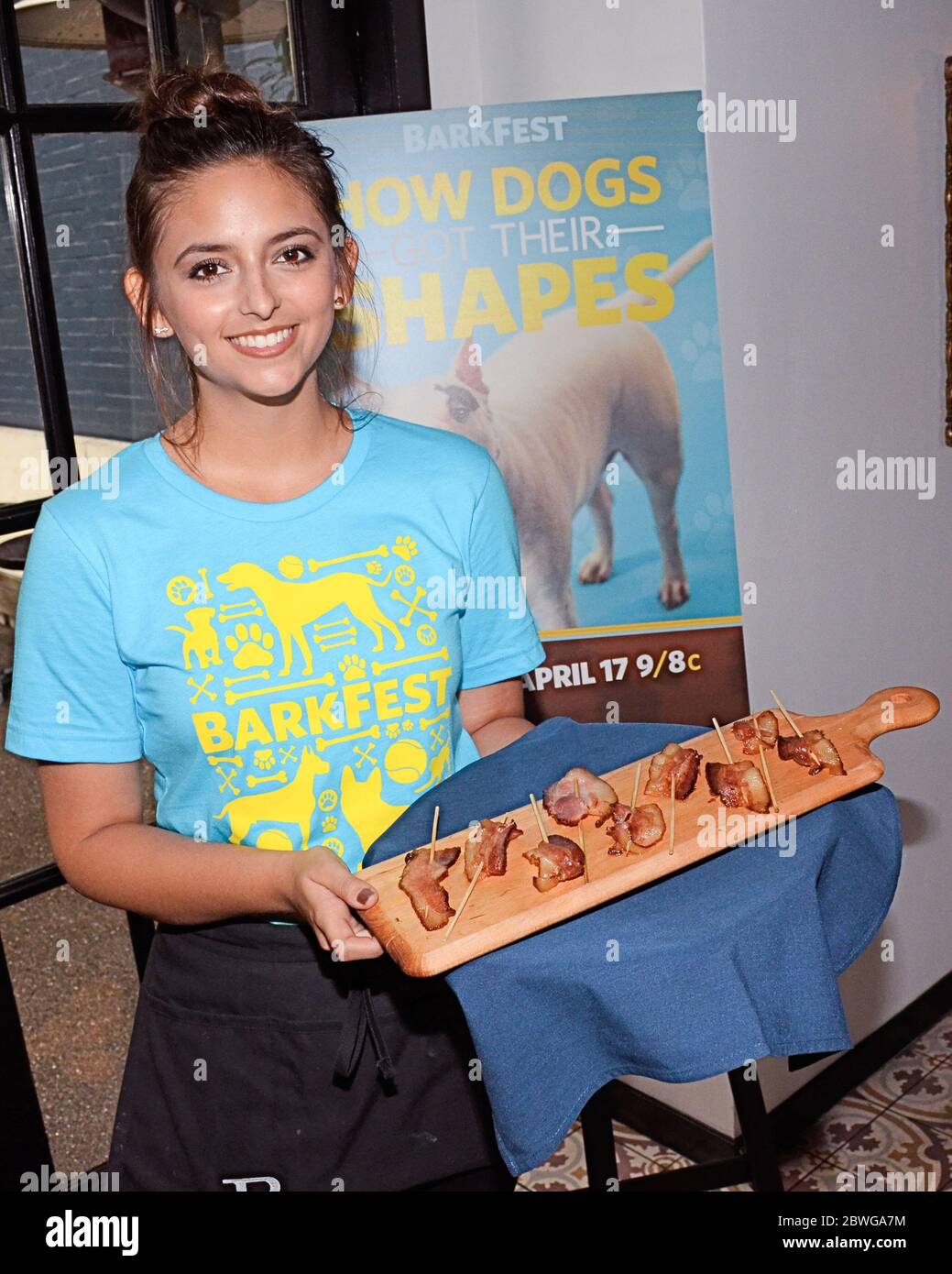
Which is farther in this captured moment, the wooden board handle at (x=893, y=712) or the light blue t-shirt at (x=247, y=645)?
the wooden board handle at (x=893, y=712)

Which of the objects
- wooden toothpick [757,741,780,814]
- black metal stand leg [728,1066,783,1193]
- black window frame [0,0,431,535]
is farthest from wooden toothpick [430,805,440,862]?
black window frame [0,0,431,535]

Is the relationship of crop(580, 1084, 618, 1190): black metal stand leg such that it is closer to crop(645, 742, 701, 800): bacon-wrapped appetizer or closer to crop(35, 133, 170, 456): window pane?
crop(645, 742, 701, 800): bacon-wrapped appetizer

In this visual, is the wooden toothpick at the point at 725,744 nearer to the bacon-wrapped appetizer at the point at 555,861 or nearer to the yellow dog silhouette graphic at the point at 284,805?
the bacon-wrapped appetizer at the point at 555,861

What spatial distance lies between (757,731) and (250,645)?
609mm

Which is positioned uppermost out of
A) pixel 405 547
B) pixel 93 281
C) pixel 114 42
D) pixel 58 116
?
pixel 114 42

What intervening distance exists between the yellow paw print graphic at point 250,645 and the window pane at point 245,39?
3.82 feet

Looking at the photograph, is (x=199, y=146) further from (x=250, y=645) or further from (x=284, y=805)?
(x=284, y=805)

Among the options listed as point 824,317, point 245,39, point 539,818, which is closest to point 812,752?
point 539,818

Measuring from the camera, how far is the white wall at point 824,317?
7.89ft

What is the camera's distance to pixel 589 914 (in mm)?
1288

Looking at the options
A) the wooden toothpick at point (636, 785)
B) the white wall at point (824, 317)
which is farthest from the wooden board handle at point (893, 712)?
the white wall at point (824, 317)

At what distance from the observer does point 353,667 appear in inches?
56.5

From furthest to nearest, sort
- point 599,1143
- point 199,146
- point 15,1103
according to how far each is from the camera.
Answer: point 15,1103 → point 599,1143 → point 199,146

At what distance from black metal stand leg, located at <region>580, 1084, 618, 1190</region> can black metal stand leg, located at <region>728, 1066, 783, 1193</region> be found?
193 millimetres
